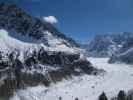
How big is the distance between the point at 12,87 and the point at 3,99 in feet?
49.8

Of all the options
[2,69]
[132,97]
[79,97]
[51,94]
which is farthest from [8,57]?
[132,97]

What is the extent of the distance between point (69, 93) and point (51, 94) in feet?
50.7

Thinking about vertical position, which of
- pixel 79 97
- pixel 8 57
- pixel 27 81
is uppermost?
pixel 8 57

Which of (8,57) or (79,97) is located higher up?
(8,57)

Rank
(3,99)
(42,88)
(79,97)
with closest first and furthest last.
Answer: (3,99) < (79,97) < (42,88)

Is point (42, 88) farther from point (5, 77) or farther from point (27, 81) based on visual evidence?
point (5, 77)

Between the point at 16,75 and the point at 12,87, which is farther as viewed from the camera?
the point at 16,75

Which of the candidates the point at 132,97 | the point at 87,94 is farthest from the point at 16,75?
the point at 132,97

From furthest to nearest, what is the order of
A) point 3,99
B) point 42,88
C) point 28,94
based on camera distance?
point 42,88, point 28,94, point 3,99

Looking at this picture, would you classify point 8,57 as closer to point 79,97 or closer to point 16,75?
point 16,75

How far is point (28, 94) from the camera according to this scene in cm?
16975

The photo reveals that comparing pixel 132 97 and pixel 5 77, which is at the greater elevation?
pixel 5 77

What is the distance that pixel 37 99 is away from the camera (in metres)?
164

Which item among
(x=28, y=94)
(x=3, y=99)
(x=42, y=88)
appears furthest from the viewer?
(x=42, y=88)
